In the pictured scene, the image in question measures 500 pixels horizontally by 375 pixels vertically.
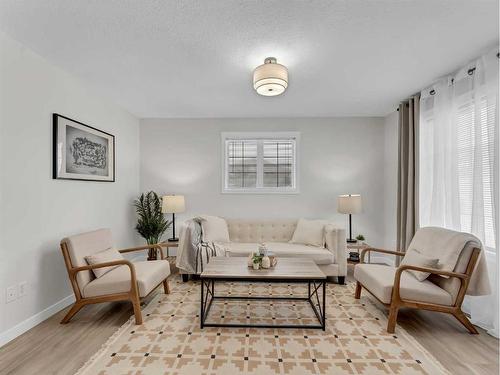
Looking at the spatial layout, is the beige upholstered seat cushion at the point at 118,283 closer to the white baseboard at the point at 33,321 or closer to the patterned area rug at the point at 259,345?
the patterned area rug at the point at 259,345

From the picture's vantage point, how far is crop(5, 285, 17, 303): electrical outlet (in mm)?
2236

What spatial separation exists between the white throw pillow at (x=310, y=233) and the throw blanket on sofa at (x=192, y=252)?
4.06ft

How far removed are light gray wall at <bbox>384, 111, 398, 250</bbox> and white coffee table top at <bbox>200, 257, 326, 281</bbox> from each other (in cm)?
228

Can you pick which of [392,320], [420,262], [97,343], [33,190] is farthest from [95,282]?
[420,262]

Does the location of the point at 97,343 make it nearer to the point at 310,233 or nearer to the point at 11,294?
the point at 11,294

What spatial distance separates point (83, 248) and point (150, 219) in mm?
1756

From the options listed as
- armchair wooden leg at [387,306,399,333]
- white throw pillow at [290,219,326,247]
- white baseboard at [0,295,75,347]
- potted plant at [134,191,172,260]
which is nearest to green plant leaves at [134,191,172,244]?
potted plant at [134,191,172,260]

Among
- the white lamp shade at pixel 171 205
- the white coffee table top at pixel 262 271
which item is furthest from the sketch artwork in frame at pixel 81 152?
the white coffee table top at pixel 262 271

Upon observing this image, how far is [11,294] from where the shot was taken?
7.45 feet

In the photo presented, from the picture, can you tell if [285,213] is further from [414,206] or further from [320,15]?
[320,15]

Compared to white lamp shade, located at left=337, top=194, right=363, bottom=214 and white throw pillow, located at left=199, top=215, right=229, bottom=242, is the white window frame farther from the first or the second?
white lamp shade, located at left=337, top=194, right=363, bottom=214

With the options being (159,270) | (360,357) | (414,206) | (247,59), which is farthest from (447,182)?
(159,270)

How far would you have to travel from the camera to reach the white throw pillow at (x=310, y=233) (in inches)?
156

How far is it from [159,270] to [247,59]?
2.46 metres
